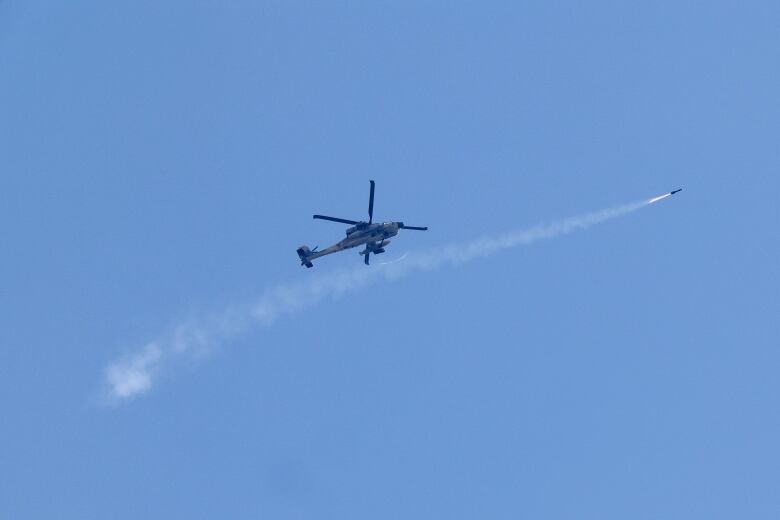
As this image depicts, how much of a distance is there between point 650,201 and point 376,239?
101 ft

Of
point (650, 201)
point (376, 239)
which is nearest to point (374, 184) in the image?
point (376, 239)

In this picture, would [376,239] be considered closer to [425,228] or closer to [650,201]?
[425,228]

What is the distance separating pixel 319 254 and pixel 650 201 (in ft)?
121

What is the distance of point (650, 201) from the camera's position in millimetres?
150250

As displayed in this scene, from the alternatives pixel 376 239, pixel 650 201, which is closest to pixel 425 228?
pixel 376 239

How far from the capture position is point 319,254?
149m

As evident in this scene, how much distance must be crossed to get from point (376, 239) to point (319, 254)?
23.3ft

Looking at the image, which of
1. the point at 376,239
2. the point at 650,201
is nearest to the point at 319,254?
the point at 376,239

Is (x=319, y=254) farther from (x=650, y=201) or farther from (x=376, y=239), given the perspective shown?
(x=650, y=201)

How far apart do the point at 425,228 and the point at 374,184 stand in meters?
8.00

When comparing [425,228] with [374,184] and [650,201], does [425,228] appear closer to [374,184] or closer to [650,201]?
[374,184]

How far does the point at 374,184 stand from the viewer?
465 ft
